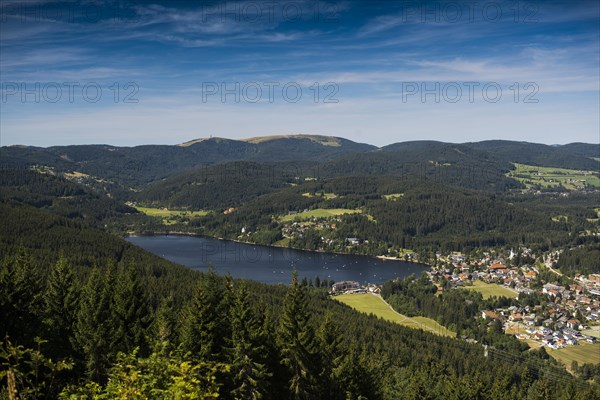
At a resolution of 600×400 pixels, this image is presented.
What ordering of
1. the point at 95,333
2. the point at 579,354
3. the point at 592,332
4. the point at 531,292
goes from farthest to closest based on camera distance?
the point at 531,292, the point at 592,332, the point at 579,354, the point at 95,333

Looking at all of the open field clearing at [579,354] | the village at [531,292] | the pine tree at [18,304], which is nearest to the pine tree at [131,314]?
the pine tree at [18,304]

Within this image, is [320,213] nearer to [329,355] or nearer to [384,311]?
[384,311]

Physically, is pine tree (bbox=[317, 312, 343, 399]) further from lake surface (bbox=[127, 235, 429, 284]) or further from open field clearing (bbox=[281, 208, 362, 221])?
open field clearing (bbox=[281, 208, 362, 221])

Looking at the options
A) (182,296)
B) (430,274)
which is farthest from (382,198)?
(182,296)

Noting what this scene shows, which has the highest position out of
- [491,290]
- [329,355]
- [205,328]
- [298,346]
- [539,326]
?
[205,328]

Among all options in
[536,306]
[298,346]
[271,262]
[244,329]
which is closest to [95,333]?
[244,329]

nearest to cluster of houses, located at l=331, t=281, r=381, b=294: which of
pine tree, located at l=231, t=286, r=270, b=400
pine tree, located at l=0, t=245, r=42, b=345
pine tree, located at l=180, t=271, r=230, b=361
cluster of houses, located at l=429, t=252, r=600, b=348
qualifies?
cluster of houses, located at l=429, t=252, r=600, b=348

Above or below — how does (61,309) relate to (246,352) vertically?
above

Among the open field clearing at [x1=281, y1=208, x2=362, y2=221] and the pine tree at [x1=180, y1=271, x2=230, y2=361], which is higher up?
the pine tree at [x1=180, y1=271, x2=230, y2=361]

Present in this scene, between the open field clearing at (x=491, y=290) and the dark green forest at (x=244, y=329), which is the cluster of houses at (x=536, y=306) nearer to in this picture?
the open field clearing at (x=491, y=290)
